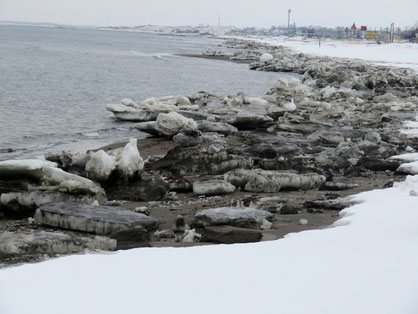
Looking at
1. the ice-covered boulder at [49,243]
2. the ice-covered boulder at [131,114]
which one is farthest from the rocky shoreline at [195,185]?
the ice-covered boulder at [131,114]

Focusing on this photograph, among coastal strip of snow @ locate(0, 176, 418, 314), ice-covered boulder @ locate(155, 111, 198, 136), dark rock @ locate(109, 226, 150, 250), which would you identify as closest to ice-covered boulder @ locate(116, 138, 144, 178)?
dark rock @ locate(109, 226, 150, 250)

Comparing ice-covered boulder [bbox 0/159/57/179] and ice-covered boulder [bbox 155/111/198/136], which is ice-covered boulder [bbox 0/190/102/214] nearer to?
ice-covered boulder [bbox 0/159/57/179]

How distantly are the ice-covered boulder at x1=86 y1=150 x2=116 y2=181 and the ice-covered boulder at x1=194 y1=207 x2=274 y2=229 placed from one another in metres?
2.67

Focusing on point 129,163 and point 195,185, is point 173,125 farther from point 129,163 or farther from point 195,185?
point 195,185

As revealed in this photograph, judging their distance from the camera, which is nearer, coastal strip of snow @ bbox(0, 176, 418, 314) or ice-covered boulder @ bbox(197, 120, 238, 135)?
coastal strip of snow @ bbox(0, 176, 418, 314)

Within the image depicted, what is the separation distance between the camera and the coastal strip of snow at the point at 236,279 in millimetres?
4051

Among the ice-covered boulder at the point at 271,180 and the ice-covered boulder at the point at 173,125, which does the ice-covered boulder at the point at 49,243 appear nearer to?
the ice-covered boulder at the point at 271,180

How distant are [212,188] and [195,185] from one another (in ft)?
0.95

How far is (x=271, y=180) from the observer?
31.1 feet

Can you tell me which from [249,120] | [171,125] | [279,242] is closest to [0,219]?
[279,242]

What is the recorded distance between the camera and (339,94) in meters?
26.0

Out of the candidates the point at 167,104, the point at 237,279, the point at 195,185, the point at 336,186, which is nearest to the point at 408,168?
the point at 336,186

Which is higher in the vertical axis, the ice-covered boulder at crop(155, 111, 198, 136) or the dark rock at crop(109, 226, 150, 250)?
the ice-covered boulder at crop(155, 111, 198, 136)

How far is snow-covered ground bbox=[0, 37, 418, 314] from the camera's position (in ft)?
13.3
